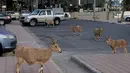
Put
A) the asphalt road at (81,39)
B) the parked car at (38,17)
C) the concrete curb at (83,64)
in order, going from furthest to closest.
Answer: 1. the parked car at (38,17)
2. the asphalt road at (81,39)
3. the concrete curb at (83,64)

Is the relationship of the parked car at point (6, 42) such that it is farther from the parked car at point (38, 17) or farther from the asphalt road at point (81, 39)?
the parked car at point (38, 17)

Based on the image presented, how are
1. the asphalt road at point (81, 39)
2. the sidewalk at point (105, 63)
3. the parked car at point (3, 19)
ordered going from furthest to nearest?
the parked car at point (3, 19)
the asphalt road at point (81, 39)
the sidewalk at point (105, 63)

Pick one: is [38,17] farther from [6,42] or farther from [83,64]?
[83,64]

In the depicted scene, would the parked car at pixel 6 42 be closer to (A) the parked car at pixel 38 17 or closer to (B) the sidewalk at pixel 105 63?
(B) the sidewalk at pixel 105 63

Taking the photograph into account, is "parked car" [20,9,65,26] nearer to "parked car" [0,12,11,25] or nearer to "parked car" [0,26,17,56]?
"parked car" [0,12,11,25]

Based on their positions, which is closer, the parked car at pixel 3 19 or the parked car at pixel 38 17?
the parked car at pixel 38 17

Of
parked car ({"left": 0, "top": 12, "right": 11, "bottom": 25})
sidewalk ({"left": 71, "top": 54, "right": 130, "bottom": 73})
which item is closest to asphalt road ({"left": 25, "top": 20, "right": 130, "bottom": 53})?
sidewalk ({"left": 71, "top": 54, "right": 130, "bottom": 73})

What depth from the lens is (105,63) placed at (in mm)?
11867

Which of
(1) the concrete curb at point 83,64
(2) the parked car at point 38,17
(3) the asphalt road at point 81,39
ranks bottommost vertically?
(3) the asphalt road at point 81,39

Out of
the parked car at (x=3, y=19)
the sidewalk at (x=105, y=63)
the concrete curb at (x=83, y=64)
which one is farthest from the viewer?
the parked car at (x=3, y=19)

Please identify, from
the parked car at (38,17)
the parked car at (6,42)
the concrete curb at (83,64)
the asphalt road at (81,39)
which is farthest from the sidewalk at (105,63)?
the parked car at (38,17)

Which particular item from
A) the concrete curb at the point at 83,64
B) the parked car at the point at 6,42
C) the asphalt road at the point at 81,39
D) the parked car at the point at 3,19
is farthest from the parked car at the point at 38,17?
the concrete curb at the point at 83,64

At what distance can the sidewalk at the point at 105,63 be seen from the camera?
10.5m

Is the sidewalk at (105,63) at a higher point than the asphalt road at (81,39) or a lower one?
higher
